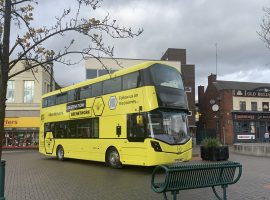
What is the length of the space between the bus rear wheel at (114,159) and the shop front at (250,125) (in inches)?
1570

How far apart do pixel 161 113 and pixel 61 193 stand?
6.29 meters

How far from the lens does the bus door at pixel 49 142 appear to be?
25.4m

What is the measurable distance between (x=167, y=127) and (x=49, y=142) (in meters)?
11.5

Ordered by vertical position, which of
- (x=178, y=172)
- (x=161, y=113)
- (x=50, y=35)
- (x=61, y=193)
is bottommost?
(x=61, y=193)

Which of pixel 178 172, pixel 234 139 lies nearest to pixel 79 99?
pixel 178 172

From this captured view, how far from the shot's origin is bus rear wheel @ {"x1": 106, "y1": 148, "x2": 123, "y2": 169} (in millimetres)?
18484

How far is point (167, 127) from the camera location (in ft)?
54.7

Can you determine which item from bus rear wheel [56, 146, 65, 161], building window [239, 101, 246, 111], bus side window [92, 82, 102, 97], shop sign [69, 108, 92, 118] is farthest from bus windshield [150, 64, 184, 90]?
building window [239, 101, 246, 111]

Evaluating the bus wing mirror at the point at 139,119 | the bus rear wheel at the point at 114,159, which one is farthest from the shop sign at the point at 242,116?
the bus wing mirror at the point at 139,119

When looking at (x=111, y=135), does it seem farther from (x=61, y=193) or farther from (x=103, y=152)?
(x=61, y=193)

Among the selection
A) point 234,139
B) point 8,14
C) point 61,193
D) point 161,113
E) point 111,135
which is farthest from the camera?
point 234,139

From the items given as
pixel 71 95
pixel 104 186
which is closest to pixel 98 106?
pixel 71 95

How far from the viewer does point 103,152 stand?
19.5 metres

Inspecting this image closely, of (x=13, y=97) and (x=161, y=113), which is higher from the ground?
(x=13, y=97)
